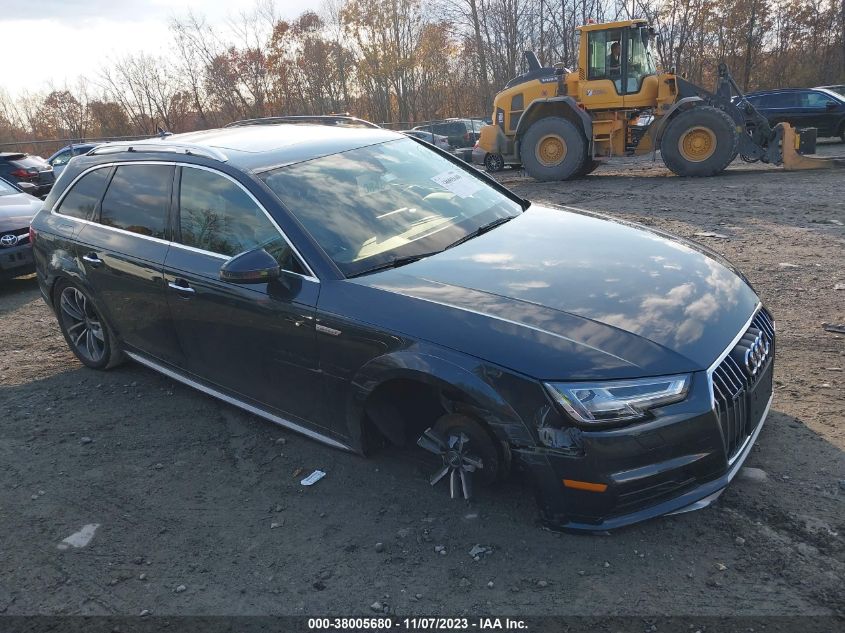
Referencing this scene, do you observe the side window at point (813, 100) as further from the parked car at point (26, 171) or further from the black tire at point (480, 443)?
the parked car at point (26, 171)

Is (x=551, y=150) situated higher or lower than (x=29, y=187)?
lower

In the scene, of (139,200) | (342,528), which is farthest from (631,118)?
(342,528)

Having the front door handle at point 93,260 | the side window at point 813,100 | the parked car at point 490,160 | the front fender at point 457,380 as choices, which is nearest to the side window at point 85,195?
the front door handle at point 93,260

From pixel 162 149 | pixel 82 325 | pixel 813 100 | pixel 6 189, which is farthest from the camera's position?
pixel 813 100

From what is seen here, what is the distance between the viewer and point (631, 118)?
14133 millimetres

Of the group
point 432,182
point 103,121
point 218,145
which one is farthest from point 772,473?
point 103,121

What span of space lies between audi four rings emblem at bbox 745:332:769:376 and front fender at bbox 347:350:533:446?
1045 mm

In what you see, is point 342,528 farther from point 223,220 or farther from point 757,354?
point 757,354

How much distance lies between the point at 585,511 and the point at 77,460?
3.00 metres

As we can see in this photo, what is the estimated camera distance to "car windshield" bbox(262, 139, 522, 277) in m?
3.32

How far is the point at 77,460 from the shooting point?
3.88 metres

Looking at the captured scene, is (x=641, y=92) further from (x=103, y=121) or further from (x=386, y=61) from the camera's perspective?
(x=103, y=121)

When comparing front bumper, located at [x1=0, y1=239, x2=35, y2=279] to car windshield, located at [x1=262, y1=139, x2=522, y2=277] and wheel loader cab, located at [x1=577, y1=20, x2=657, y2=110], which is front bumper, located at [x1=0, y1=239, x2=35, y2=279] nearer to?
car windshield, located at [x1=262, y1=139, x2=522, y2=277]

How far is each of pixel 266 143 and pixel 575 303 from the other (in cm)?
222
